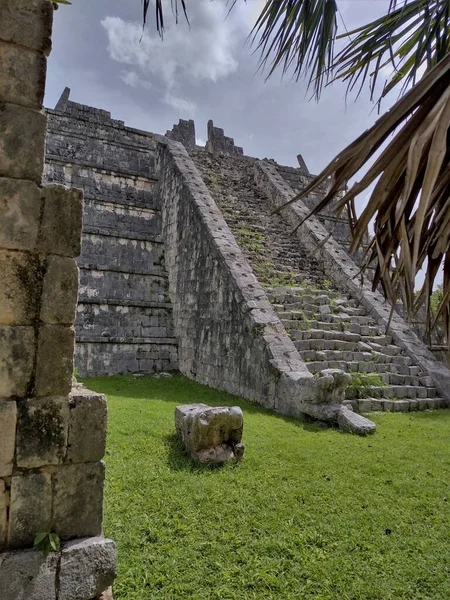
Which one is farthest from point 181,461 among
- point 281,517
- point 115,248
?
point 115,248

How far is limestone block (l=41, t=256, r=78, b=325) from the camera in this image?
7.88 feet

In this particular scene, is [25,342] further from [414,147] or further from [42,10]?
[414,147]

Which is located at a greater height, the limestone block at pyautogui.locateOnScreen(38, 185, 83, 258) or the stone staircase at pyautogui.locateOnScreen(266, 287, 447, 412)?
the limestone block at pyautogui.locateOnScreen(38, 185, 83, 258)

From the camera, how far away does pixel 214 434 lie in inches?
175

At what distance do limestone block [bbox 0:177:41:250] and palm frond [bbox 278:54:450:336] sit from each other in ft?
5.20

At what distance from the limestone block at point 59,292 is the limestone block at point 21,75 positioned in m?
0.97

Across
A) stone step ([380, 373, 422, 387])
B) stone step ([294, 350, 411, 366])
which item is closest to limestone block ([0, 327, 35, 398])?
stone step ([294, 350, 411, 366])

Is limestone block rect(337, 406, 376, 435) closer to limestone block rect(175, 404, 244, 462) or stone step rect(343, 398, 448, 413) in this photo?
stone step rect(343, 398, 448, 413)

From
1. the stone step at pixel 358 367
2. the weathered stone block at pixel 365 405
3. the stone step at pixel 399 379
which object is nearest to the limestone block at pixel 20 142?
the stone step at pixel 358 367

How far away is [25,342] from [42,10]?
2.04 meters

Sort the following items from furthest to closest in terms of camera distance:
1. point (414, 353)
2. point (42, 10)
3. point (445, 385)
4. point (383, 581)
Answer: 1. point (414, 353)
2. point (445, 385)
3. point (383, 581)
4. point (42, 10)

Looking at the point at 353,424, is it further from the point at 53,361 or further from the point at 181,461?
the point at 53,361

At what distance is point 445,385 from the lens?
7.75m

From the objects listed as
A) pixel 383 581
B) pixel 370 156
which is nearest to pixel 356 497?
pixel 383 581
